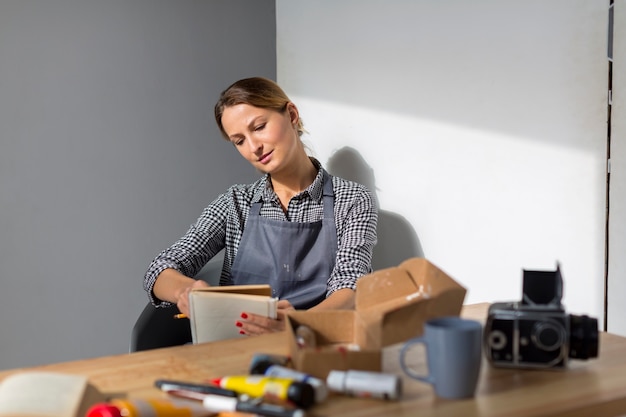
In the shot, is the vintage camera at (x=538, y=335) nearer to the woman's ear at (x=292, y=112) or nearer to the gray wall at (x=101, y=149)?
the woman's ear at (x=292, y=112)

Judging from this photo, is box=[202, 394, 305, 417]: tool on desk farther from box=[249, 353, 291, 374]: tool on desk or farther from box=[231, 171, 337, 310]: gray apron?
box=[231, 171, 337, 310]: gray apron

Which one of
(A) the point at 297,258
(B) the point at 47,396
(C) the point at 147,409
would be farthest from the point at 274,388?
(A) the point at 297,258

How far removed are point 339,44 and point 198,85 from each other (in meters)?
0.55

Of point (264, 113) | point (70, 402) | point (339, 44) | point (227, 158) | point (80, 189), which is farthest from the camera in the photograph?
point (227, 158)

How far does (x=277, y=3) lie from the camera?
256cm

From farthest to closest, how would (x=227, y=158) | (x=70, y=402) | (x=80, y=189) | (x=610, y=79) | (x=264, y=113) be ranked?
(x=227, y=158) < (x=80, y=189) < (x=264, y=113) < (x=610, y=79) < (x=70, y=402)

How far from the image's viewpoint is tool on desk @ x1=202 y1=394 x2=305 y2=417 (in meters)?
0.80

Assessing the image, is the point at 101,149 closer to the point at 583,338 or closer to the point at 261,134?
the point at 261,134

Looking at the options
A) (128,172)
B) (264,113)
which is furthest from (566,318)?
(128,172)

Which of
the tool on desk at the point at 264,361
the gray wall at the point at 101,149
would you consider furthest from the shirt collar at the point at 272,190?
the tool on desk at the point at 264,361

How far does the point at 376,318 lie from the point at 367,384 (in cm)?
16

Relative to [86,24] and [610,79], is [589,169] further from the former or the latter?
[86,24]

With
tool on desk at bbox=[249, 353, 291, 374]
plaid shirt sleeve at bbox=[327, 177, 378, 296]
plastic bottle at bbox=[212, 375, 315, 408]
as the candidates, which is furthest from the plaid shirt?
plastic bottle at bbox=[212, 375, 315, 408]

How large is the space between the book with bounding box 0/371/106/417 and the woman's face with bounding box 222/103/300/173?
99 cm
